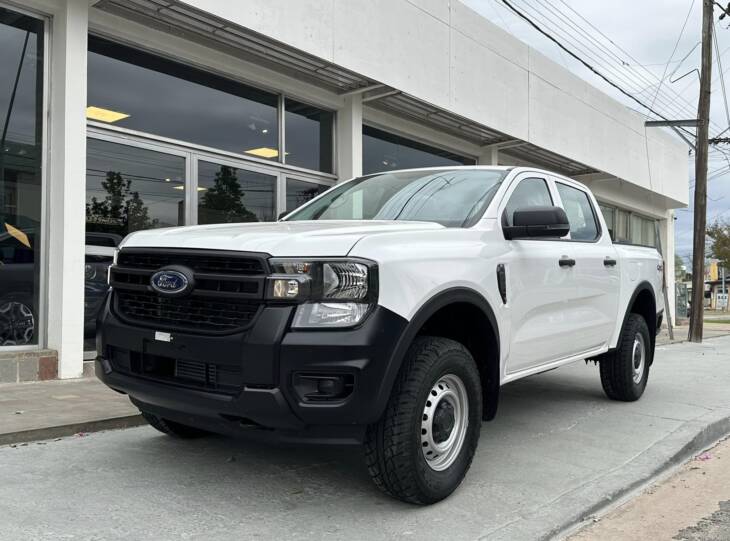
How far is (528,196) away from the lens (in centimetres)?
473

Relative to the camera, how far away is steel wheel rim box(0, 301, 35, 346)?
6648 mm

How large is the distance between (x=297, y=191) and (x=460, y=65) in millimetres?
3744

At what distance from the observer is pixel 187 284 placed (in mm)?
3189

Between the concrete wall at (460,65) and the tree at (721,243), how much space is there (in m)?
38.1

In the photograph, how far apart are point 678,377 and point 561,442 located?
4.12 metres

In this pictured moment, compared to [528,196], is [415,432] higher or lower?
lower

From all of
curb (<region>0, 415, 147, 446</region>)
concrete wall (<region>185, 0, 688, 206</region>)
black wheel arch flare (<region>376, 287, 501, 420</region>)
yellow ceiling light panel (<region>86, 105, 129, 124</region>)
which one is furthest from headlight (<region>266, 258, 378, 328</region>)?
yellow ceiling light panel (<region>86, 105, 129, 124</region>)

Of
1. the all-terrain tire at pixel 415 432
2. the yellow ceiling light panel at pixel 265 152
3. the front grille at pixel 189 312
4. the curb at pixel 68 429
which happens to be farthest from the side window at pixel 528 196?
the yellow ceiling light panel at pixel 265 152

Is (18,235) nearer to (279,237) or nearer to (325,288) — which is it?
(279,237)

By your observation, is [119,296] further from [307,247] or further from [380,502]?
[380,502]

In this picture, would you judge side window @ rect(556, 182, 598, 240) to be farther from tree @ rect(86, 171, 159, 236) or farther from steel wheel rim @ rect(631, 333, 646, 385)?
tree @ rect(86, 171, 159, 236)

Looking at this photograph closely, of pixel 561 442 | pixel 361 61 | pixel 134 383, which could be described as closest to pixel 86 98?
pixel 361 61

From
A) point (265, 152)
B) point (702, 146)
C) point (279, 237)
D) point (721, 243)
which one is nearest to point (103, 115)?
point (265, 152)

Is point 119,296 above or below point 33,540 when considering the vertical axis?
above
